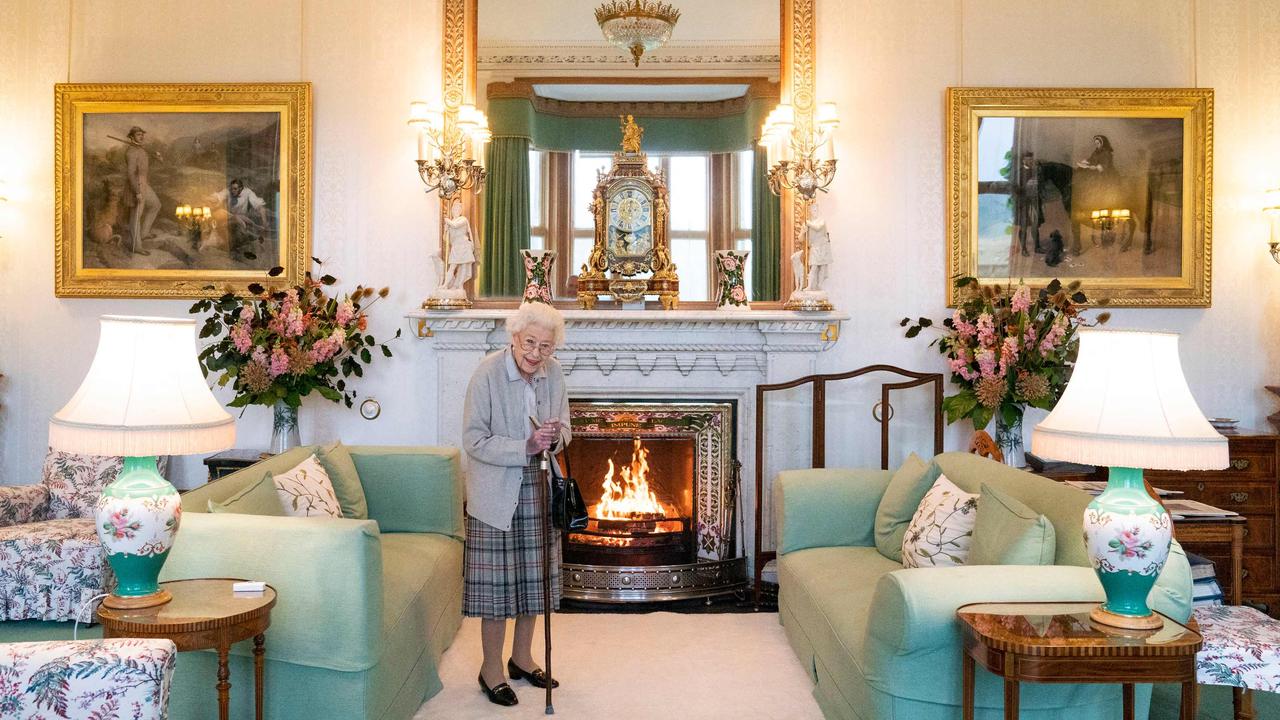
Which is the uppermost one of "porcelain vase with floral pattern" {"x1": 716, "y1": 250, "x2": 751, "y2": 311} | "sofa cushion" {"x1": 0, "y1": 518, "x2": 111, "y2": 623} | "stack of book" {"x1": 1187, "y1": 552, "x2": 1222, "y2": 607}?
"porcelain vase with floral pattern" {"x1": 716, "y1": 250, "x2": 751, "y2": 311}

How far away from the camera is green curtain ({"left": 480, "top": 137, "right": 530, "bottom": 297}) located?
5.82m

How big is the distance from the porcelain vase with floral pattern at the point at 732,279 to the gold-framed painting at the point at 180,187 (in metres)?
2.35

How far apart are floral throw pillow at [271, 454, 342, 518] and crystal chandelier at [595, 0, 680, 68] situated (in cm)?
295

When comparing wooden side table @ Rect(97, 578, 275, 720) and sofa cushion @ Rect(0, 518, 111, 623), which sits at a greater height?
wooden side table @ Rect(97, 578, 275, 720)

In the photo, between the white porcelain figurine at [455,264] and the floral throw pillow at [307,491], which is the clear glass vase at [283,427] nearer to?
the white porcelain figurine at [455,264]

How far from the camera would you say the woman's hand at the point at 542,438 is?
3.74m

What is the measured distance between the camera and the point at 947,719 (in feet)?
9.79

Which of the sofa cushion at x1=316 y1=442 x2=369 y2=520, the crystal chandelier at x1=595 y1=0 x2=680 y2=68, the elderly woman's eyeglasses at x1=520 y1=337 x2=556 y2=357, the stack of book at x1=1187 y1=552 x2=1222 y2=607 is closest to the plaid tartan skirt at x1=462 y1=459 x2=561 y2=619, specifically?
the elderly woman's eyeglasses at x1=520 y1=337 x2=556 y2=357

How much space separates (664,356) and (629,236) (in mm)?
710

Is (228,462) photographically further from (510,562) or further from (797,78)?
(797,78)

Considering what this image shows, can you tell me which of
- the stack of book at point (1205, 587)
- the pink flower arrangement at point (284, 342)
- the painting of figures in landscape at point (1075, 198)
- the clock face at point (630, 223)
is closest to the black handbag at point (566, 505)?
the pink flower arrangement at point (284, 342)

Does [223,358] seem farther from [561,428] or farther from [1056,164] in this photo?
[1056,164]

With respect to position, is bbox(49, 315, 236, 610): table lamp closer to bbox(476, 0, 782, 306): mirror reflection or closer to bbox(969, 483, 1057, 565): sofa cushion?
bbox(969, 483, 1057, 565): sofa cushion

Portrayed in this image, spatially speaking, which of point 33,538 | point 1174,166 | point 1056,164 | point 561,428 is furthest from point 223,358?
point 1174,166
